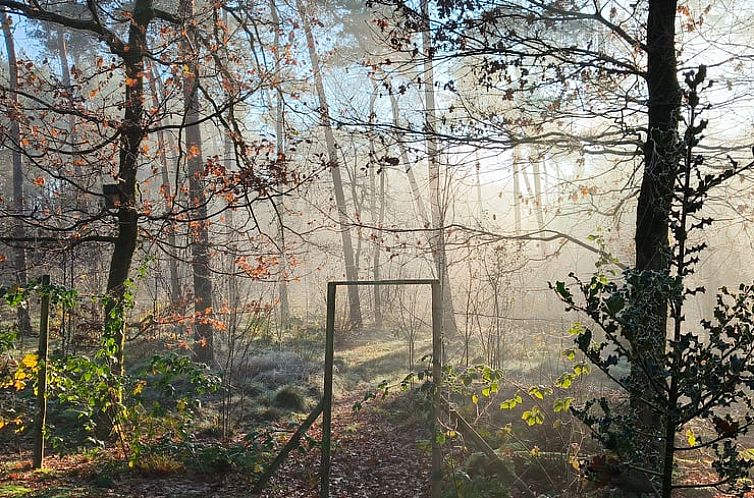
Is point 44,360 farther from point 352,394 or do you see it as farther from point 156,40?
point 352,394

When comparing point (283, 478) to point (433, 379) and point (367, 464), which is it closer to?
point (367, 464)

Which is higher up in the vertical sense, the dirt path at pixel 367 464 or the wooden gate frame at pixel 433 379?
the wooden gate frame at pixel 433 379

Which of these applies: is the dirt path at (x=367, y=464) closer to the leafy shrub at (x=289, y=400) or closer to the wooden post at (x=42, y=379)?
the leafy shrub at (x=289, y=400)

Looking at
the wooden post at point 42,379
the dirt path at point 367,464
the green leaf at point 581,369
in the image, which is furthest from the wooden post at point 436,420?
the wooden post at point 42,379

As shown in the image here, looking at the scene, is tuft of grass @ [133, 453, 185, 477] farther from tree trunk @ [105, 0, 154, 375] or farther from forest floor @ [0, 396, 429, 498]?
tree trunk @ [105, 0, 154, 375]

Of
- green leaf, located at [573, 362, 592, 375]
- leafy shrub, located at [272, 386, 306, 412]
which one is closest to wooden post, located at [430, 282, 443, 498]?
green leaf, located at [573, 362, 592, 375]

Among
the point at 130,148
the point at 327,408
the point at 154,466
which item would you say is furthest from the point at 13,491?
the point at 130,148

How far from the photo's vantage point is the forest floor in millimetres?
4566

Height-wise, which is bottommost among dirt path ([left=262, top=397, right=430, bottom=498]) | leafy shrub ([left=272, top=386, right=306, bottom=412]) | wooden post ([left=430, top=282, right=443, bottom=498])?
dirt path ([left=262, top=397, right=430, bottom=498])

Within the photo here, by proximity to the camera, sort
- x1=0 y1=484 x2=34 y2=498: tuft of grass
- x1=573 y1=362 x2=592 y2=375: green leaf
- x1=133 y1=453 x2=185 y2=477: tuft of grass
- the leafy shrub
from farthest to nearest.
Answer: the leafy shrub
x1=133 y1=453 x2=185 y2=477: tuft of grass
x1=0 y1=484 x2=34 y2=498: tuft of grass
x1=573 y1=362 x2=592 y2=375: green leaf

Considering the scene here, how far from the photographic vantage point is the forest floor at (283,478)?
15.0 feet

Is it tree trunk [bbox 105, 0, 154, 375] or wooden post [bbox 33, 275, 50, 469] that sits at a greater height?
tree trunk [bbox 105, 0, 154, 375]

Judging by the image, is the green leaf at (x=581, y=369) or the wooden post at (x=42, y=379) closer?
the green leaf at (x=581, y=369)

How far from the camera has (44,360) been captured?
452 centimetres
